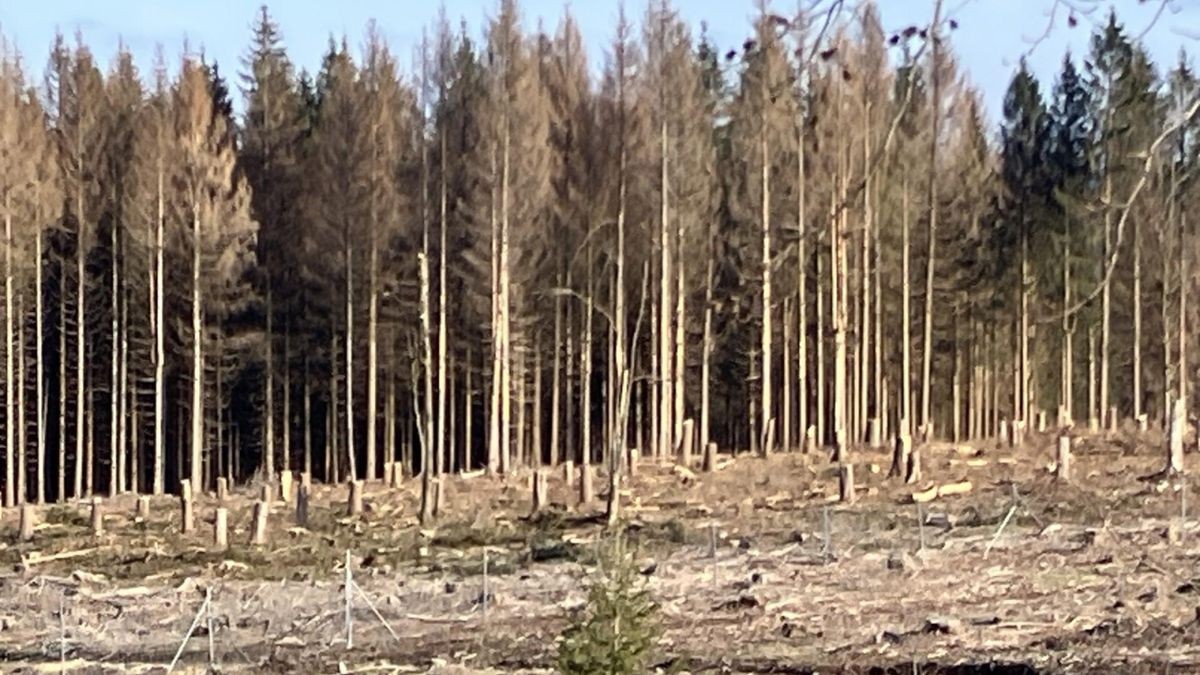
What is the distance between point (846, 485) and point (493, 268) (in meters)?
13.2

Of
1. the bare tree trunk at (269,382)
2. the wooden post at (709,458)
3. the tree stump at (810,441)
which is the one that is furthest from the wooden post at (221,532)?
the bare tree trunk at (269,382)

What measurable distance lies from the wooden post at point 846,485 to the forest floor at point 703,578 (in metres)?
0.21

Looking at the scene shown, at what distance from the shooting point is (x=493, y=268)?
35.9m

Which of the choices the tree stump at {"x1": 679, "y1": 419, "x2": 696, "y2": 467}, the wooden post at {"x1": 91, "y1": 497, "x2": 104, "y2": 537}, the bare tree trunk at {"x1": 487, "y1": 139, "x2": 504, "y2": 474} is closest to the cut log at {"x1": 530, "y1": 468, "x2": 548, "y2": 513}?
the tree stump at {"x1": 679, "y1": 419, "x2": 696, "y2": 467}

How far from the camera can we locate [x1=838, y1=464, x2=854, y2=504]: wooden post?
2431 centimetres

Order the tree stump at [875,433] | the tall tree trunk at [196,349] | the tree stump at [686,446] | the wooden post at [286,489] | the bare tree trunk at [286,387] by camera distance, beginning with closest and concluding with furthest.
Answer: the wooden post at [286,489] < the tree stump at [686,446] < the tree stump at [875,433] < the tall tree trunk at [196,349] < the bare tree trunk at [286,387]

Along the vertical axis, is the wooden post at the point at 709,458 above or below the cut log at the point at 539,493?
above

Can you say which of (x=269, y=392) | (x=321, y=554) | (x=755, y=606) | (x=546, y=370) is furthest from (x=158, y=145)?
(x=755, y=606)

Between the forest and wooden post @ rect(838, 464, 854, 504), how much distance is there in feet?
20.2

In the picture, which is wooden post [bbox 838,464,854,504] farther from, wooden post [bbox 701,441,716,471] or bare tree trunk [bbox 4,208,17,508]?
bare tree trunk [bbox 4,208,17,508]

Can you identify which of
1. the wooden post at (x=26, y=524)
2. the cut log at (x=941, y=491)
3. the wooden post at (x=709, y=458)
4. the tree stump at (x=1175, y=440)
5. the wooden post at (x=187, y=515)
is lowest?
the wooden post at (x=26, y=524)

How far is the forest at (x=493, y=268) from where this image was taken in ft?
117

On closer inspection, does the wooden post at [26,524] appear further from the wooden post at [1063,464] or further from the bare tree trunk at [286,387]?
the wooden post at [1063,464]

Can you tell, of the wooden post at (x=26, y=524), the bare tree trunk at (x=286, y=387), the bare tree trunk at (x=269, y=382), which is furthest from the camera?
the bare tree trunk at (x=286, y=387)
